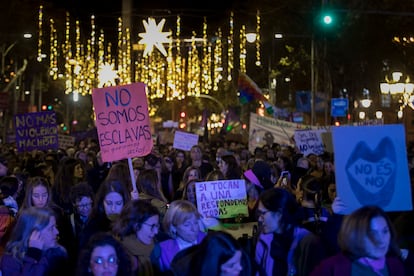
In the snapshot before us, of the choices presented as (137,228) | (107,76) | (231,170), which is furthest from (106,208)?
(107,76)

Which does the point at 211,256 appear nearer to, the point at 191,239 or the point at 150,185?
the point at 191,239

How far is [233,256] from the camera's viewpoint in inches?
165

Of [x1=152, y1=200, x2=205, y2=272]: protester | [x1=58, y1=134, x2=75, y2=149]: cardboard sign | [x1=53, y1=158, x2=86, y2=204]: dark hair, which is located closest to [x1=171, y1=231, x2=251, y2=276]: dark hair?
[x1=152, y1=200, x2=205, y2=272]: protester

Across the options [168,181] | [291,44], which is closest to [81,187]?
[168,181]

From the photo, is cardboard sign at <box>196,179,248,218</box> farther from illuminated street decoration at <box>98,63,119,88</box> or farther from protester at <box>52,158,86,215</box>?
illuminated street decoration at <box>98,63,119,88</box>

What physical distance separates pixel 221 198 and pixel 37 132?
11.1 metres

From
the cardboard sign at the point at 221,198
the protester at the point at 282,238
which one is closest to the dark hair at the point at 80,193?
the cardboard sign at the point at 221,198

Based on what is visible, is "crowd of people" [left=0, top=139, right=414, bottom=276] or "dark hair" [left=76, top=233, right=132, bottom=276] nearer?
"crowd of people" [left=0, top=139, right=414, bottom=276]

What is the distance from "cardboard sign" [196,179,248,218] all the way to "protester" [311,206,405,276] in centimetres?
390

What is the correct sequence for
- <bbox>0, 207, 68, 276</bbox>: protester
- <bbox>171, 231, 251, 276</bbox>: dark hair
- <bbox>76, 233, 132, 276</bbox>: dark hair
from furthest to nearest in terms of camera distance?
1. <bbox>0, 207, 68, 276</bbox>: protester
2. <bbox>76, 233, 132, 276</bbox>: dark hair
3. <bbox>171, 231, 251, 276</bbox>: dark hair

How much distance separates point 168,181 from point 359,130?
7539mm

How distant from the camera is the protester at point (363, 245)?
4438 millimetres

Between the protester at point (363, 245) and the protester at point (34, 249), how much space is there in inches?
71.0

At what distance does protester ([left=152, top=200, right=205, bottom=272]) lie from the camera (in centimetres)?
541
